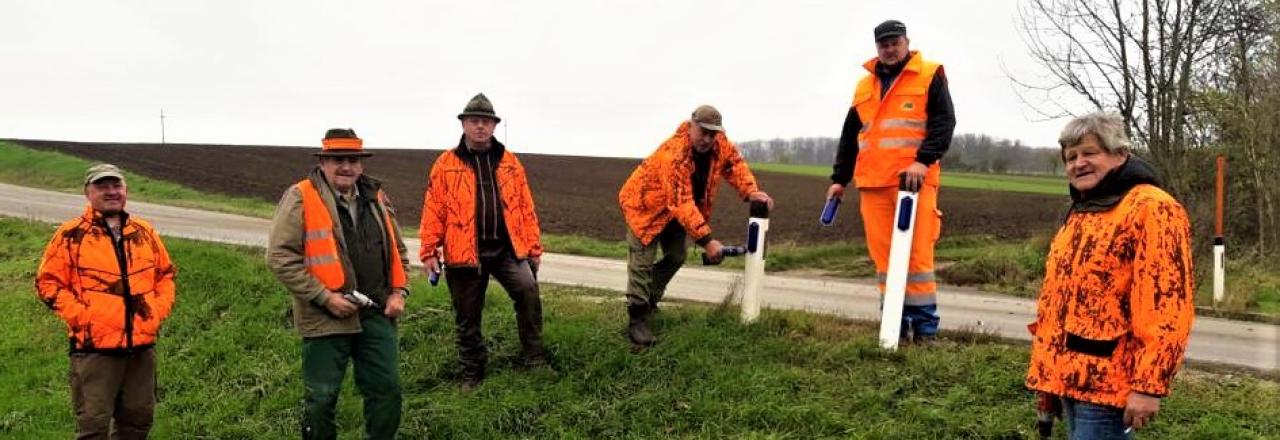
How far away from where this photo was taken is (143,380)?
500 cm

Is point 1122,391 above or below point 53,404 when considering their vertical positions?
above

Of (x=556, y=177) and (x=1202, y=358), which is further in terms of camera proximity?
(x=556, y=177)

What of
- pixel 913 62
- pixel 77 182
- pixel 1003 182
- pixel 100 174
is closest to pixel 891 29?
pixel 913 62

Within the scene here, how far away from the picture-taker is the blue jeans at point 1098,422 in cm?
281

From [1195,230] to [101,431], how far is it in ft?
42.7

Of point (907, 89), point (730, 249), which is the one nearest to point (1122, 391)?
point (907, 89)

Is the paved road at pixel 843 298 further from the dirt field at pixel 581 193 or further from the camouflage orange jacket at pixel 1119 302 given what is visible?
the dirt field at pixel 581 193

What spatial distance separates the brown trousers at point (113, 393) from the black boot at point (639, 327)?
3.11 metres

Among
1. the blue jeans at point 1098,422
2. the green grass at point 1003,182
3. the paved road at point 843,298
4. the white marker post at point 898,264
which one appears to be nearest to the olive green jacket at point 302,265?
the white marker post at point 898,264

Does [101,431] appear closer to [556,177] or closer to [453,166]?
[453,166]

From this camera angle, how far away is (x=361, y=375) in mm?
4816

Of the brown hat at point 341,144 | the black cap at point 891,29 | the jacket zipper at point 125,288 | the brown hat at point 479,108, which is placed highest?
the black cap at point 891,29

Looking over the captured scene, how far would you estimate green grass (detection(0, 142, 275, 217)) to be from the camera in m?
23.4

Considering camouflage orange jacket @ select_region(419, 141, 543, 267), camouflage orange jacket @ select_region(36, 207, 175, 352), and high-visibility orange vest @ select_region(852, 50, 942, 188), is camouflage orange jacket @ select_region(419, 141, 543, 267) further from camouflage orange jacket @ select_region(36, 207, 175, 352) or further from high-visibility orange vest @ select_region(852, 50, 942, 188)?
high-visibility orange vest @ select_region(852, 50, 942, 188)
